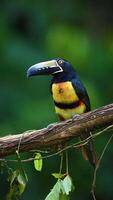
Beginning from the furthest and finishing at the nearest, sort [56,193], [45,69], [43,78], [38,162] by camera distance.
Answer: [43,78]
[45,69]
[38,162]
[56,193]

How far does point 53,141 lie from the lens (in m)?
6.08

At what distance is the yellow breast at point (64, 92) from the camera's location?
660 cm

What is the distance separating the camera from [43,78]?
10227mm

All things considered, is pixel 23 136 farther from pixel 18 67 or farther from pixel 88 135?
pixel 18 67

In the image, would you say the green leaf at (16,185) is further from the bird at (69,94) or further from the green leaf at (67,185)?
the bird at (69,94)

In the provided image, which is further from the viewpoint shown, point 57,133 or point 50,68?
point 50,68

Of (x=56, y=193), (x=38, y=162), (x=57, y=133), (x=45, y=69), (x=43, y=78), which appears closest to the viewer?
(x=56, y=193)

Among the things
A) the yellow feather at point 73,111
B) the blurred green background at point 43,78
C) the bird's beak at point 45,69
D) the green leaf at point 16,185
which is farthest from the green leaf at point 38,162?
the blurred green background at point 43,78

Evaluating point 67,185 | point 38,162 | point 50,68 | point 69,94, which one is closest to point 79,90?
point 69,94

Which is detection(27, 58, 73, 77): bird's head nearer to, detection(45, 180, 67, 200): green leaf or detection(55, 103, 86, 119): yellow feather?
detection(55, 103, 86, 119): yellow feather

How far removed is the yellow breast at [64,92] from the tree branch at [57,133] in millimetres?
507

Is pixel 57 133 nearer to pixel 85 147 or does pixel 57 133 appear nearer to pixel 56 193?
pixel 56 193

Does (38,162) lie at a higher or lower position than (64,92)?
lower

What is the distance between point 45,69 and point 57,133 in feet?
1.62
